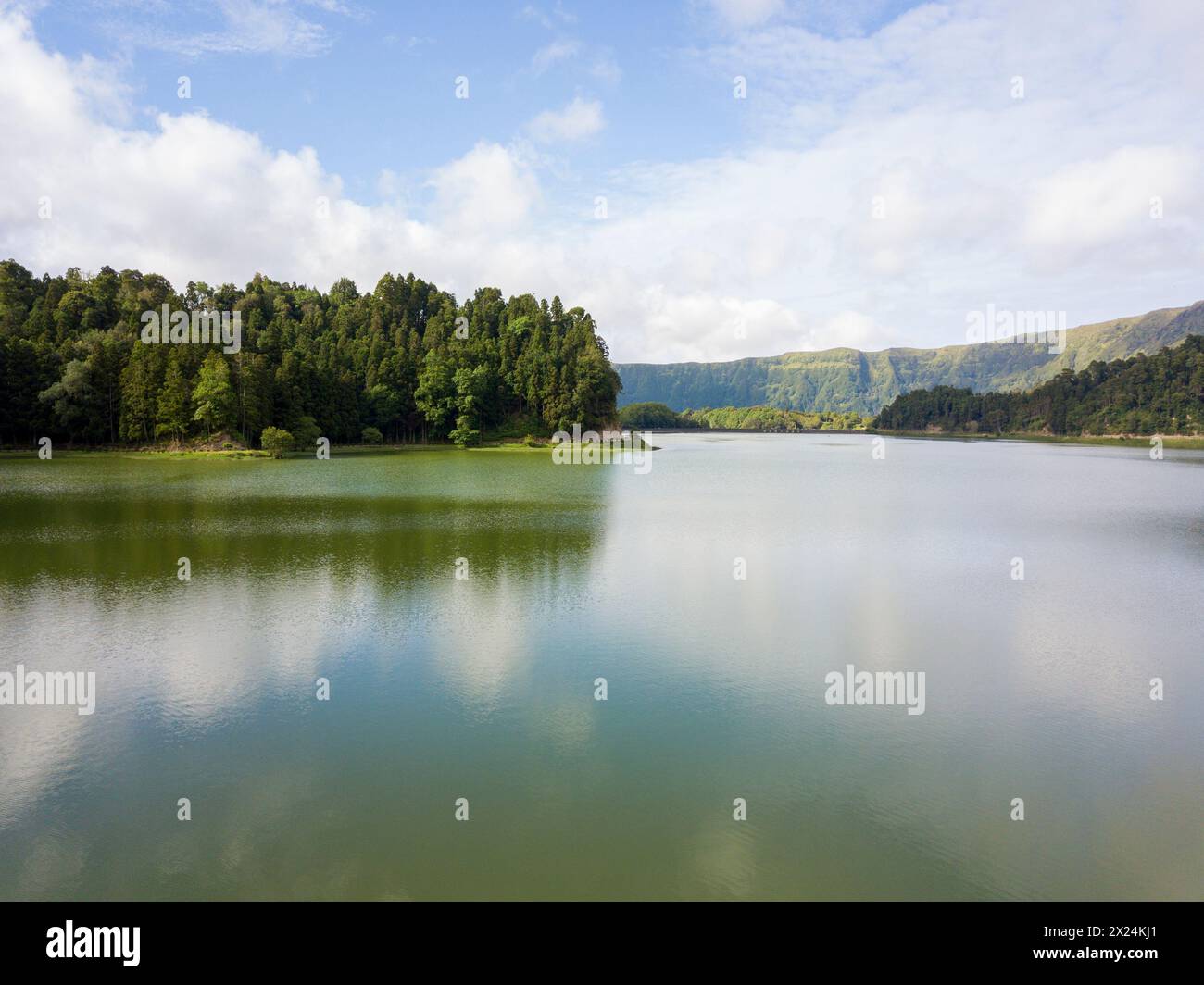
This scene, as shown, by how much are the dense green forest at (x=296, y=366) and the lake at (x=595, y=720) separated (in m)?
56.6

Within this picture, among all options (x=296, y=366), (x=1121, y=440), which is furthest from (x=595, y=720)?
(x=1121, y=440)

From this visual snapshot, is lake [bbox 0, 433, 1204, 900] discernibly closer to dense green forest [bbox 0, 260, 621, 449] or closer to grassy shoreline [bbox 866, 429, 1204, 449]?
dense green forest [bbox 0, 260, 621, 449]

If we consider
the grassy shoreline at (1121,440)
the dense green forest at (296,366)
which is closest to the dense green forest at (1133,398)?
the grassy shoreline at (1121,440)

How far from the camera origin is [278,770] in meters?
9.51

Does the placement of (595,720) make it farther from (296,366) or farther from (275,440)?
(296,366)

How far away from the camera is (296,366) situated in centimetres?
8562

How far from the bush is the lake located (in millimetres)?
49654

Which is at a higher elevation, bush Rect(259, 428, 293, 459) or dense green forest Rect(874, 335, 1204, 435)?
dense green forest Rect(874, 335, 1204, 435)

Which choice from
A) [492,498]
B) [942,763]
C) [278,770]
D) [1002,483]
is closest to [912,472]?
[1002,483]

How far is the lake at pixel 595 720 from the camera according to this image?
7.62m

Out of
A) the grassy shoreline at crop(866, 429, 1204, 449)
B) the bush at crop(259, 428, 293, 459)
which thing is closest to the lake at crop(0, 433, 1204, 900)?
the bush at crop(259, 428, 293, 459)

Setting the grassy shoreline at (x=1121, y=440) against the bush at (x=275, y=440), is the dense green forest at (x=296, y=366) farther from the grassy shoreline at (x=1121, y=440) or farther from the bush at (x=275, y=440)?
the grassy shoreline at (x=1121, y=440)

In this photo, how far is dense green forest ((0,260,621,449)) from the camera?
7562cm

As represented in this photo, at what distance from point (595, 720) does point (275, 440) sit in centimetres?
7266
